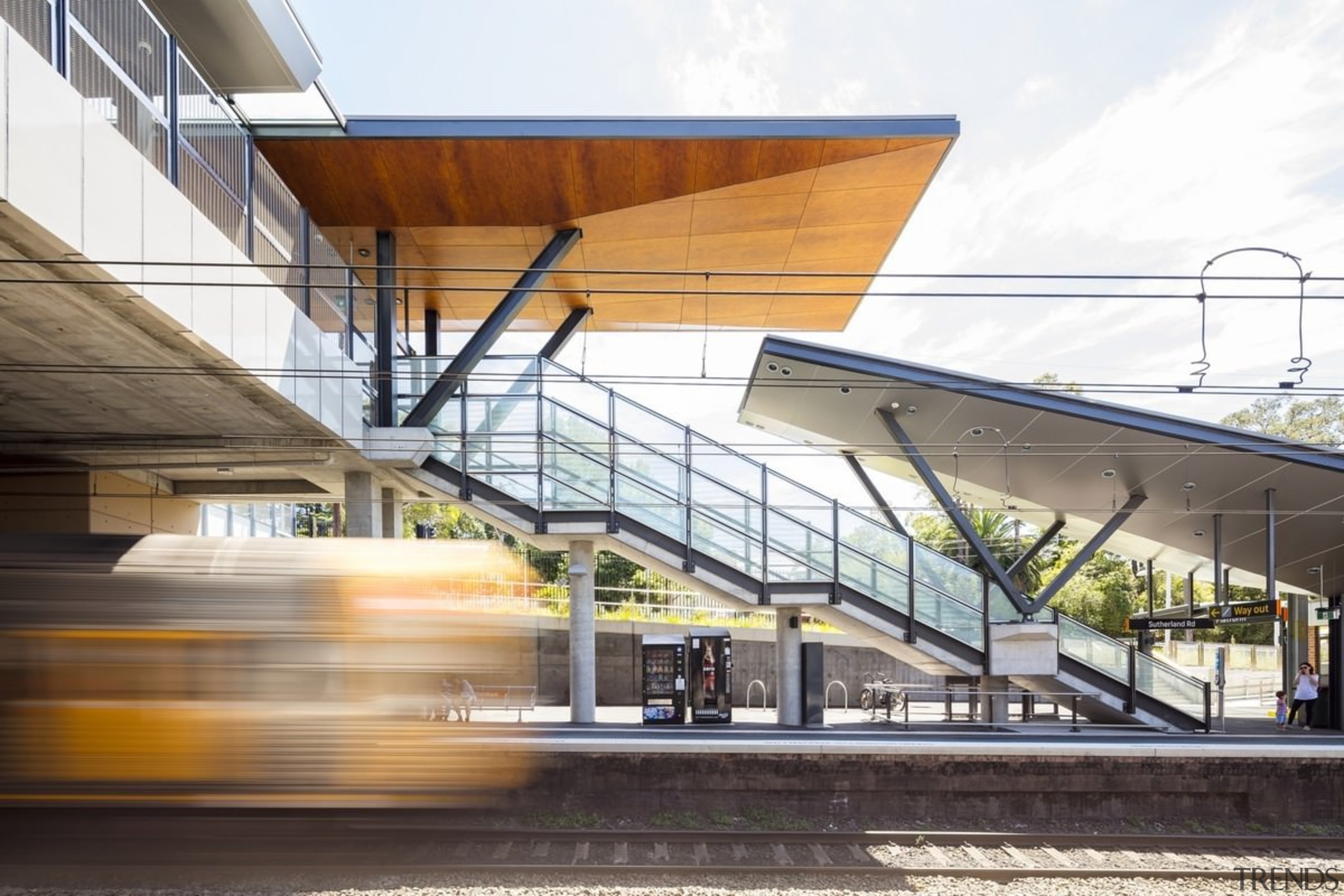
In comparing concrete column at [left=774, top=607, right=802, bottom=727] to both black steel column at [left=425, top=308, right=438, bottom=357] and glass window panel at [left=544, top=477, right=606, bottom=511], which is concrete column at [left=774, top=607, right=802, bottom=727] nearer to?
glass window panel at [left=544, top=477, right=606, bottom=511]

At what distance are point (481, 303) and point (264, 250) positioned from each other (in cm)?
1094

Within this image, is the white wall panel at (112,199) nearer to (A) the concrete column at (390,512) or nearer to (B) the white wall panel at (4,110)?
(B) the white wall panel at (4,110)

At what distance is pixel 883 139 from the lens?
1656cm

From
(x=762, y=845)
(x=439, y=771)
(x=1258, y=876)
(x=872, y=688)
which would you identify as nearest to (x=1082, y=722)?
(x=872, y=688)

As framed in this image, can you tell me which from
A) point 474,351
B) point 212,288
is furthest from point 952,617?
point 212,288

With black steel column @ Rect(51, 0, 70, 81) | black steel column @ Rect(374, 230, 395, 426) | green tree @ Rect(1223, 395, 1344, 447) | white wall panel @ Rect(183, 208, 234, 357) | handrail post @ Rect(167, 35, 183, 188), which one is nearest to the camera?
black steel column @ Rect(51, 0, 70, 81)

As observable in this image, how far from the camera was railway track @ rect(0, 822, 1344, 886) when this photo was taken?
9.73m

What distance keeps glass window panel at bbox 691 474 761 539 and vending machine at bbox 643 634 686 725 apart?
254cm

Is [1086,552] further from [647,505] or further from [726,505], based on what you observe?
[647,505]

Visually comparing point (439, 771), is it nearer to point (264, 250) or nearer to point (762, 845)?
point (762, 845)

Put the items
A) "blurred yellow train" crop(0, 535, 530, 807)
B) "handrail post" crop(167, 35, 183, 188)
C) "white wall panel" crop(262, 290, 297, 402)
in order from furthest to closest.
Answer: "white wall panel" crop(262, 290, 297, 402) → "handrail post" crop(167, 35, 183, 188) → "blurred yellow train" crop(0, 535, 530, 807)

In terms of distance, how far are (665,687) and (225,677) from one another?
1045 cm

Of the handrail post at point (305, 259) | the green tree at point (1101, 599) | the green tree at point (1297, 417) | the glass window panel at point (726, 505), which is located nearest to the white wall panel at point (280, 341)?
the handrail post at point (305, 259)

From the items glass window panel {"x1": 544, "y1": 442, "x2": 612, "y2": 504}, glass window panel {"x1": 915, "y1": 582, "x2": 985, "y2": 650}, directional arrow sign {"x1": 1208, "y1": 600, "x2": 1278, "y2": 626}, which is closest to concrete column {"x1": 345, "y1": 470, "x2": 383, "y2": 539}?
glass window panel {"x1": 544, "y1": 442, "x2": 612, "y2": 504}
